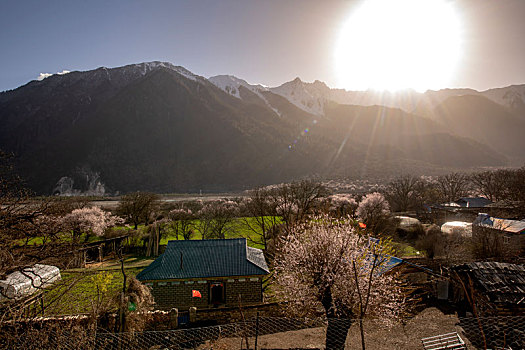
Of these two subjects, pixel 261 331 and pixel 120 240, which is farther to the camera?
pixel 120 240

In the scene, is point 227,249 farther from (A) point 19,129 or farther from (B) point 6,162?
(A) point 19,129

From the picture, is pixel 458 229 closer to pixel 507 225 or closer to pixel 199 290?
pixel 507 225

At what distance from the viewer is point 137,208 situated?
40.4 metres

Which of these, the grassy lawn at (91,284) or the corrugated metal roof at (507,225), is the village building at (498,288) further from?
the grassy lawn at (91,284)

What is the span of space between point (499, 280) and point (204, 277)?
550 inches

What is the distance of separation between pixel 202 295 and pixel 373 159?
364ft

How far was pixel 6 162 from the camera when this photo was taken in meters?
8.09

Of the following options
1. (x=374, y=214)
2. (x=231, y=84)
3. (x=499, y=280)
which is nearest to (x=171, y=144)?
(x=231, y=84)

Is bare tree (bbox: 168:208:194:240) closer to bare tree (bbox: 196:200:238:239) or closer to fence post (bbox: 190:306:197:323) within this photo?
bare tree (bbox: 196:200:238:239)

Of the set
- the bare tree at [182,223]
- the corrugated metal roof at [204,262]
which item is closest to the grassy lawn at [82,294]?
the corrugated metal roof at [204,262]

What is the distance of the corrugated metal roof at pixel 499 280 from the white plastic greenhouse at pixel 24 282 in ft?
50.4

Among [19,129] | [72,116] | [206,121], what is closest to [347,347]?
[206,121]

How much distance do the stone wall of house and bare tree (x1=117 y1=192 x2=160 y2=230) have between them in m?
27.0

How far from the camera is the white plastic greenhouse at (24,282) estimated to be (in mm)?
6230
